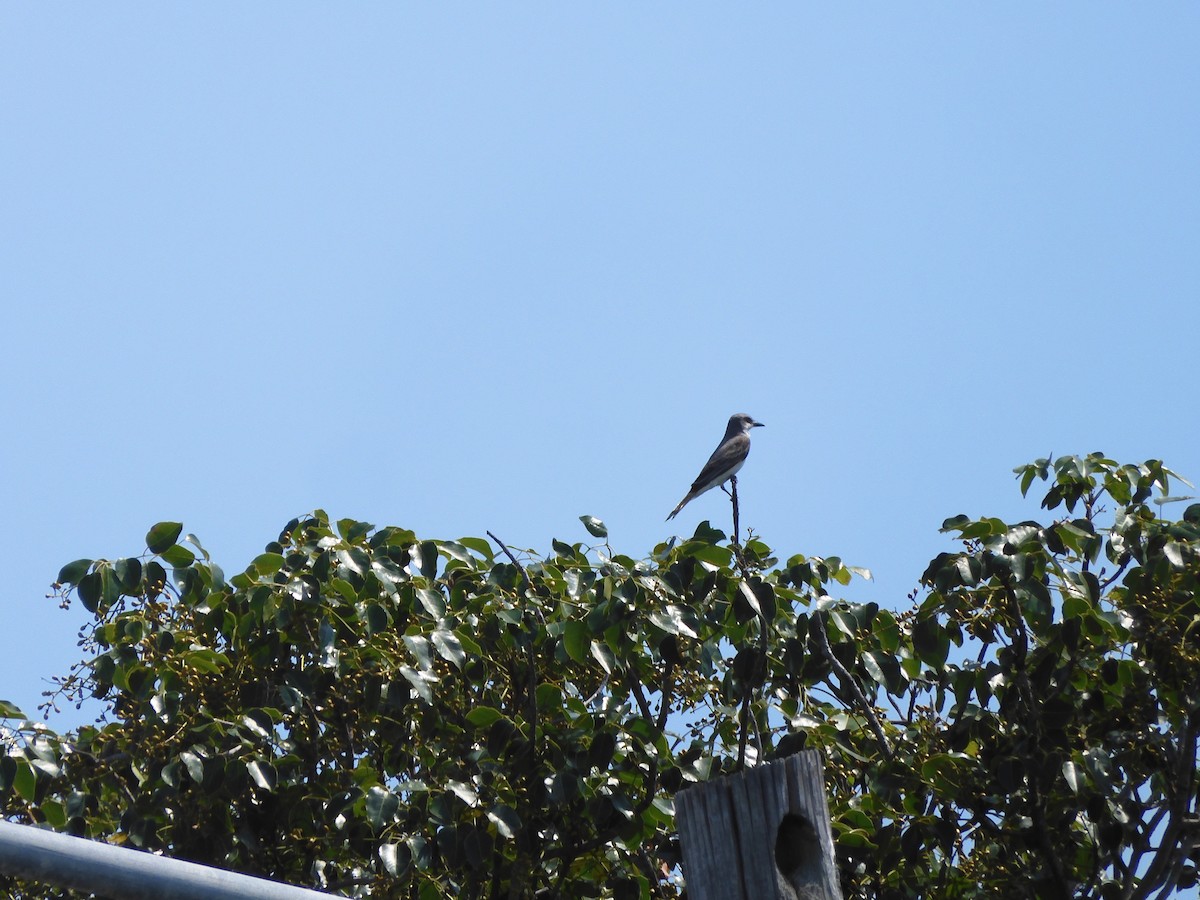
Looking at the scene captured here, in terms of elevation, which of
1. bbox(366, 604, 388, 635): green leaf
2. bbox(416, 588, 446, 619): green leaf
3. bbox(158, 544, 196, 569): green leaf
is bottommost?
bbox(366, 604, 388, 635): green leaf

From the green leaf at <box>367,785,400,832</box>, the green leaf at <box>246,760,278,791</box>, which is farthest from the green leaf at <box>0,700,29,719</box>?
the green leaf at <box>367,785,400,832</box>

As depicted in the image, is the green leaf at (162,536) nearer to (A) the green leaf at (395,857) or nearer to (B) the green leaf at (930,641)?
(A) the green leaf at (395,857)

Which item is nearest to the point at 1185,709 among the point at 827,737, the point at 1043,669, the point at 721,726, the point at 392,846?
the point at 1043,669

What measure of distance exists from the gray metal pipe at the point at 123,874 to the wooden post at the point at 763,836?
908mm

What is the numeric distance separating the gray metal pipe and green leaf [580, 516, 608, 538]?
144 inches

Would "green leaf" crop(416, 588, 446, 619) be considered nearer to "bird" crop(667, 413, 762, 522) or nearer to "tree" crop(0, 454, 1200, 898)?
→ "tree" crop(0, 454, 1200, 898)

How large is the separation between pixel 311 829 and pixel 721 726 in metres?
1.64

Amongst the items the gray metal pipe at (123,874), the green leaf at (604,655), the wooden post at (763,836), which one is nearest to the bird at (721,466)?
the green leaf at (604,655)

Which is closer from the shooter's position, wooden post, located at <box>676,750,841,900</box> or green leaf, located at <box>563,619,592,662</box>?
wooden post, located at <box>676,750,841,900</box>

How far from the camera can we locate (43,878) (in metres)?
1.83

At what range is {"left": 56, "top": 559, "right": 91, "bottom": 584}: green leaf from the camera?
16.3 feet

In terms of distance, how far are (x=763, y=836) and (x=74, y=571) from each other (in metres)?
3.38

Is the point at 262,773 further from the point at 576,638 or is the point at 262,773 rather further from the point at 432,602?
the point at 576,638

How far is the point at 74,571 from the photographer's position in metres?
4.97
